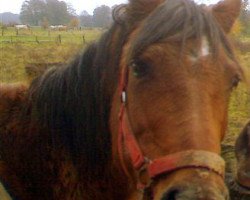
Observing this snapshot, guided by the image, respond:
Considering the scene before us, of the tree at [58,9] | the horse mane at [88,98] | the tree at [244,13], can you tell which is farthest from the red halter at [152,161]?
the tree at [58,9]

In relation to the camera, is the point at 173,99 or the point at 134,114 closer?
the point at 173,99

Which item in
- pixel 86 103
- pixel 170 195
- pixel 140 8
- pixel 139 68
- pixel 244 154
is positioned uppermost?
pixel 140 8

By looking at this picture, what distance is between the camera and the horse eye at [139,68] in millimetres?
2327

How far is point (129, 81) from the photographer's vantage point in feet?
8.11

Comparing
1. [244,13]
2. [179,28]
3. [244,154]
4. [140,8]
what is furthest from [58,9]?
[179,28]

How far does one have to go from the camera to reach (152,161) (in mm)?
2248

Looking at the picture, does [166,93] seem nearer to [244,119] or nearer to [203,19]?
[203,19]

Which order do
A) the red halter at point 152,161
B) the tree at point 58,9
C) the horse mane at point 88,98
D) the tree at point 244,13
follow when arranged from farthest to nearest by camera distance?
1. the tree at point 58,9
2. the tree at point 244,13
3. the horse mane at point 88,98
4. the red halter at point 152,161

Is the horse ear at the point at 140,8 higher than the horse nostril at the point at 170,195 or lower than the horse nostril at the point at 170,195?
higher

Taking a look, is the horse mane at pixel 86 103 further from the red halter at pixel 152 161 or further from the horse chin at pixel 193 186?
the horse chin at pixel 193 186

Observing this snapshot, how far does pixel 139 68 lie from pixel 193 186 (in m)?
0.74

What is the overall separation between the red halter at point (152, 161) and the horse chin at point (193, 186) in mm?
36

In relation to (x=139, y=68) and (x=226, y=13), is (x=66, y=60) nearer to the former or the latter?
(x=139, y=68)

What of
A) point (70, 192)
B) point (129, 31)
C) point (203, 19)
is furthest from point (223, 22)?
point (70, 192)
